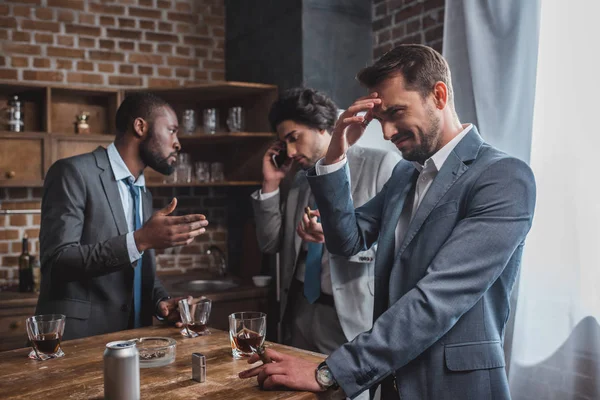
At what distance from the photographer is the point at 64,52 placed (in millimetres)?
4105

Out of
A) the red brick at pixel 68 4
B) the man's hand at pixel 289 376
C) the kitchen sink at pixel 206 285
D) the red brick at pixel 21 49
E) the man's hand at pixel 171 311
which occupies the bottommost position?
the kitchen sink at pixel 206 285

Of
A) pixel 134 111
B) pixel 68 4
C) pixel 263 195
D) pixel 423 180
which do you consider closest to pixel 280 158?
pixel 263 195

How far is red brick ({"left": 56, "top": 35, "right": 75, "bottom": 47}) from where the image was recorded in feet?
13.4

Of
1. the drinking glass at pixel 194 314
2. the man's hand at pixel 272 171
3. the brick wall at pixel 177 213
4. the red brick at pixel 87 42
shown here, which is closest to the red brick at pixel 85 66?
the red brick at pixel 87 42

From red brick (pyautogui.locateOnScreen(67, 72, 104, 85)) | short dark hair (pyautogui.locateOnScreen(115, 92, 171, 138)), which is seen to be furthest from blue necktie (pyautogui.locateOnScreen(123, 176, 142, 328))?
red brick (pyautogui.locateOnScreen(67, 72, 104, 85))

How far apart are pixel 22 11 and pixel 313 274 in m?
2.81

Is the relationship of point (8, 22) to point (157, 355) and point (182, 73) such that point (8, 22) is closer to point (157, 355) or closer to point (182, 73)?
point (182, 73)

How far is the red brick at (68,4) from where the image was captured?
13.4 feet

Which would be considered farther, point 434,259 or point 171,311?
point 171,311

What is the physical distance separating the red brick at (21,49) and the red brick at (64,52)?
0.07 meters

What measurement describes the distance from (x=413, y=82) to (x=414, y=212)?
374mm

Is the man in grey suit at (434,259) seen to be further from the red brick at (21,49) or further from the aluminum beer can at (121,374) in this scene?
the red brick at (21,49)

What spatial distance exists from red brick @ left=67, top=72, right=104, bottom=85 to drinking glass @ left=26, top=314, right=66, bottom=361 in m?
2.74

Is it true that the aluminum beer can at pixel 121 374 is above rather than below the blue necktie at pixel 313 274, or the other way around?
below
